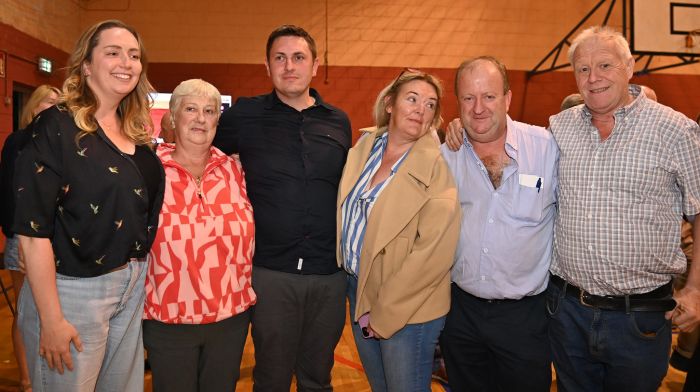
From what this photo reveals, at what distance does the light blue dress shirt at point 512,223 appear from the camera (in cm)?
208

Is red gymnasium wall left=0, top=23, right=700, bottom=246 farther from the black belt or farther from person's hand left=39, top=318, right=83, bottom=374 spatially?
person's hand left=39, top=318, right=83, bottom=374

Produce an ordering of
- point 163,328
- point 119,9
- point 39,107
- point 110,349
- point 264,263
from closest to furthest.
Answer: point 110,349 → point 163,328 → point 264,263 → point 39,107 → point 119,9

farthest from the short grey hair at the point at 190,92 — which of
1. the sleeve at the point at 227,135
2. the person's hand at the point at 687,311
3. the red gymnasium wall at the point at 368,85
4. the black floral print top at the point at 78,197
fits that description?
the red gymnasium wall at the point at 368,85

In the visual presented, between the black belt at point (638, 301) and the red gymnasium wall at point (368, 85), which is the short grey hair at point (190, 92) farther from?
the red gymnasium wall at point (368, 85)

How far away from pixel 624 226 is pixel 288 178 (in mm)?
1431

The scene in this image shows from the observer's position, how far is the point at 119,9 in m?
7.52

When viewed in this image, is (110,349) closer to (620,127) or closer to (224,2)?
(620,127)

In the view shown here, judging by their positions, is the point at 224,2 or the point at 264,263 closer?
the point at 264,263

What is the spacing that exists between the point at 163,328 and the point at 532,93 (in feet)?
23.7

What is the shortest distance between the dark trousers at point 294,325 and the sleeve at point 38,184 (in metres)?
0.97

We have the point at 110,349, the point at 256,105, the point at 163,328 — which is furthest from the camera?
the point at 256,105

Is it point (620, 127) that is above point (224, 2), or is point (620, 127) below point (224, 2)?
below

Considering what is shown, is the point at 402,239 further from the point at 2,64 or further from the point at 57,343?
the point at 2,64

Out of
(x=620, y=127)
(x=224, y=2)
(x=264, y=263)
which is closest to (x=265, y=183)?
(x=264, y=263)
